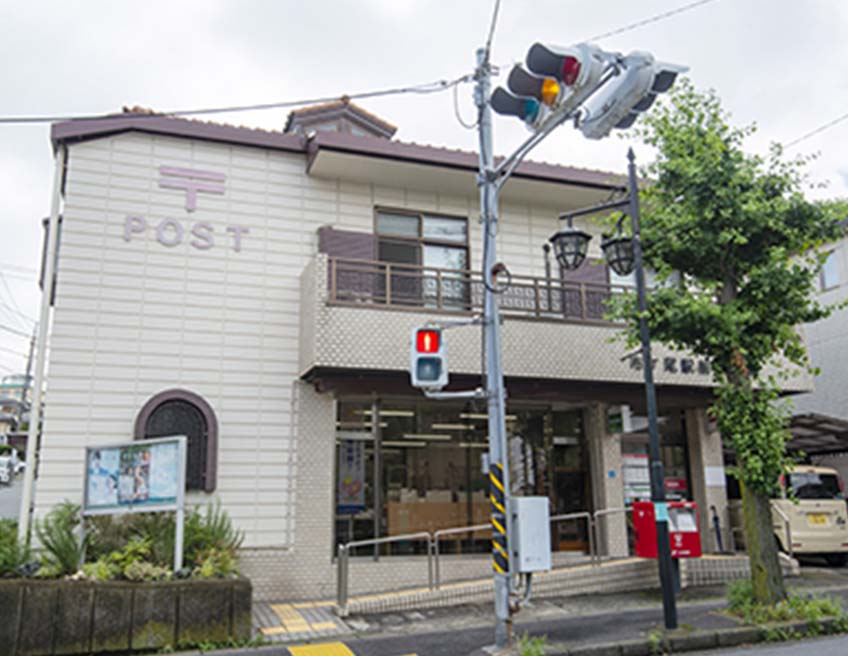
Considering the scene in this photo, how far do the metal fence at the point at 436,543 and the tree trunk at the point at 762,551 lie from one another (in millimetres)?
3076

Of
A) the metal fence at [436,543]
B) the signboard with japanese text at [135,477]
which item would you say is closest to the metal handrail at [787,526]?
the metal fence at [436,543]

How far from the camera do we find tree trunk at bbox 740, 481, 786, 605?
1006cm

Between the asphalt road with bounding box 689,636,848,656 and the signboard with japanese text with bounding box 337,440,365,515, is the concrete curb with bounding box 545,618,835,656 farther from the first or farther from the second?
the signboard with japanese text with bounding box 337,440,365,515

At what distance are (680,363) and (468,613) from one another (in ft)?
22.7

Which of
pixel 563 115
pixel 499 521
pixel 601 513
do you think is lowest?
pixel 601 513

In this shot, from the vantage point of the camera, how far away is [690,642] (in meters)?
9.02

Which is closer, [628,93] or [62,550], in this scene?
[628,93]

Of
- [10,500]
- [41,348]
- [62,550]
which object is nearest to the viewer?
[62,550]

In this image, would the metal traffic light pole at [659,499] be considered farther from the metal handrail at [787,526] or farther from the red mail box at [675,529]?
the metal handrail at [787,526]

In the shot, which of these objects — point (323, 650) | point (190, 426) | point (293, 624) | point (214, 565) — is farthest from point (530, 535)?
point (190, 426)

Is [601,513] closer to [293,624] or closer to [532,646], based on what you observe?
[532,646]

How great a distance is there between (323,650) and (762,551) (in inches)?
241

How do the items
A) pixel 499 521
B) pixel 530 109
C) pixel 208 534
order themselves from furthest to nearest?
pixel 208 534 → pixel 499 521 → pixel 530 109

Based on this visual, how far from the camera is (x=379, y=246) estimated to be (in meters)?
14.7
